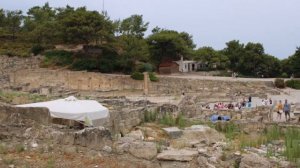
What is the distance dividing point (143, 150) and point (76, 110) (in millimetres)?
5066

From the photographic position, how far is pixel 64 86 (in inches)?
1689

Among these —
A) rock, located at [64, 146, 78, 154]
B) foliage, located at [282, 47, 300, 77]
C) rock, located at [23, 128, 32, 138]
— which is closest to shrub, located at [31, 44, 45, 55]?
foliage, located at [282, 47, 300, 77]

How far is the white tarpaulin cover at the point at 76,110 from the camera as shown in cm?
1217

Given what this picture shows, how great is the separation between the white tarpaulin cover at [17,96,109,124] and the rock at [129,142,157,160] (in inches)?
153

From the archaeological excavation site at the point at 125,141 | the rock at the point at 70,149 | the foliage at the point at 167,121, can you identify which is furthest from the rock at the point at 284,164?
the foliage at the point at 167,121

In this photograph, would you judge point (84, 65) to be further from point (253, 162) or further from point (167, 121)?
point (253, 162)

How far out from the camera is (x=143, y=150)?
Result: 783cm

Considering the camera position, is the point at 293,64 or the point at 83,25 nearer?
the point at 83,25

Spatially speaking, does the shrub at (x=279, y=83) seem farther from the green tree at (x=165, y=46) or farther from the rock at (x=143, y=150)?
the rock at (x=143, y=150)

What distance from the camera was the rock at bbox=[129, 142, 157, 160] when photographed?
25.6 feet

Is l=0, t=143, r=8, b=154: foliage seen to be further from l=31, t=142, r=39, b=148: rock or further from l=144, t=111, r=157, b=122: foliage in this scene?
l=144, t=111, r=157, b=122: foliage

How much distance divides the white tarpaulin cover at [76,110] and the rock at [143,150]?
389cm

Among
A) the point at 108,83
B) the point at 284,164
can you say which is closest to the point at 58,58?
the point at 108,83

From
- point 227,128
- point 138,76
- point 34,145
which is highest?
point 138,76
